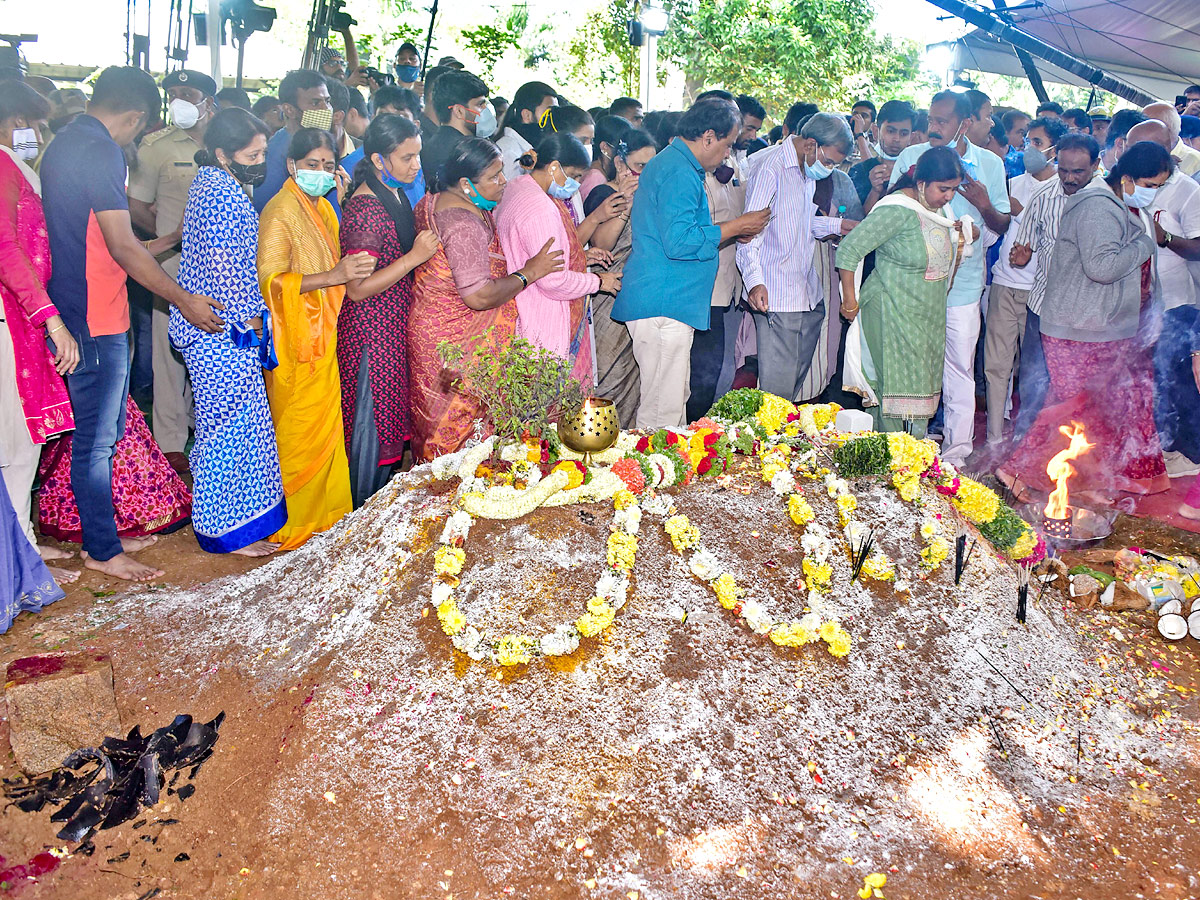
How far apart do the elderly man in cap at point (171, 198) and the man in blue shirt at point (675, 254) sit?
3.03 m

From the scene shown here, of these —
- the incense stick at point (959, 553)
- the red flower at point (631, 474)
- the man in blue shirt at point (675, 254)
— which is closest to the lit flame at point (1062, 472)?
the incense stick at point (959, 553)

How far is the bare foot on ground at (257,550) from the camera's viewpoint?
5.09 meters

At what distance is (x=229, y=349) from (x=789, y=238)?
376 cm

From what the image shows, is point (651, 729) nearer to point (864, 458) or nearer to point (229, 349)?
point (864, 458)

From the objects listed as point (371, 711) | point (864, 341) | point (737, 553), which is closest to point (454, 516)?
point (371, 711)

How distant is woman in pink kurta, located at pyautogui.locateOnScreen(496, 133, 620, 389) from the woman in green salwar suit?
1.78 m

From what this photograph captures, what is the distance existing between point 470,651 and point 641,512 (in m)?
1.09

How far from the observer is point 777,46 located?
19.5 metres

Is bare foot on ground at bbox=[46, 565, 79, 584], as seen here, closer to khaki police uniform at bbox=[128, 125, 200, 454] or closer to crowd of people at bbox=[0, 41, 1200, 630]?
crowd of people at bbox=[0, 41, 1200, 630]

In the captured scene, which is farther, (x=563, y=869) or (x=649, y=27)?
(x=649, y=27)

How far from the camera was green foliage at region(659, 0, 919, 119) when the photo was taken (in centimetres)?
1945

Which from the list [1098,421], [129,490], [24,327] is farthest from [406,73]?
[1098,421]

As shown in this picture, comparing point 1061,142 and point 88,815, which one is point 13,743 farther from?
point 1061,142

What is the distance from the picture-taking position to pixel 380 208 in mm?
5082
